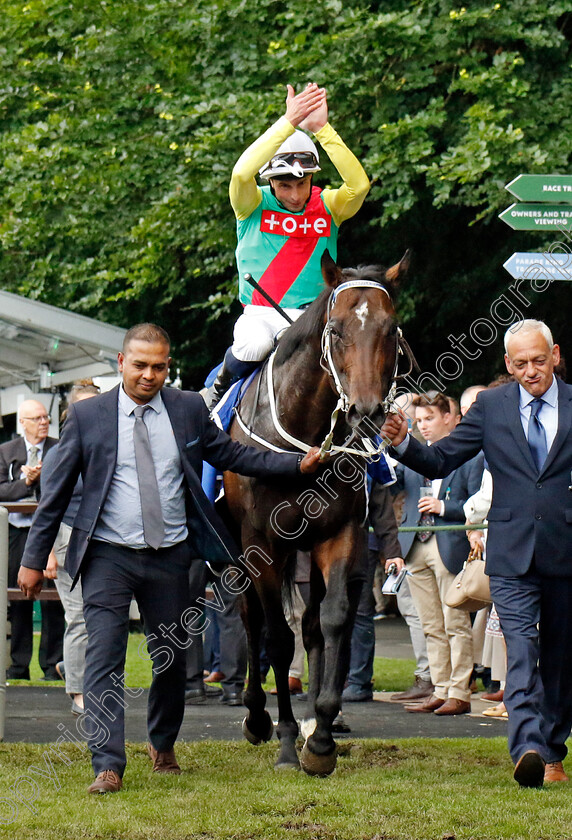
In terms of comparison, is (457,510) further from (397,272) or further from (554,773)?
(397,272)

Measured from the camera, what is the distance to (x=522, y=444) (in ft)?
21.3

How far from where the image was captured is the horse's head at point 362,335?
→ 19.1 feet

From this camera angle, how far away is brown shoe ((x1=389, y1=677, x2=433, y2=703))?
1011cm

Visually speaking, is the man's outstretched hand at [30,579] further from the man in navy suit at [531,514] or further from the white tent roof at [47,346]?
the white tent roof at [47,346]

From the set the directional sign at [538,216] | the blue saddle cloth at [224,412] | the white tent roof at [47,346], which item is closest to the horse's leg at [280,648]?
the blue saddle cloth at [224,412]

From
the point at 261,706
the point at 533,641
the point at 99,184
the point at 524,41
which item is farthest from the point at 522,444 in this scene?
the point at 99,184

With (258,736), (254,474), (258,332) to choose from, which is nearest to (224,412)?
(258,332)

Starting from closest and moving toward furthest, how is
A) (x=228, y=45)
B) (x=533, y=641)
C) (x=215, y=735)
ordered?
(x=533, y=641) → (x=215, y=735) → (x=228, y=45)

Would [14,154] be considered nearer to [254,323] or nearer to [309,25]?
[309,25]

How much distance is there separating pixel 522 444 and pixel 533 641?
100 cm

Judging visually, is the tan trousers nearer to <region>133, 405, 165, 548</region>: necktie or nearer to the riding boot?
the riding boot

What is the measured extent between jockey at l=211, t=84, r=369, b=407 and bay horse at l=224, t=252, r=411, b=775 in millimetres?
348

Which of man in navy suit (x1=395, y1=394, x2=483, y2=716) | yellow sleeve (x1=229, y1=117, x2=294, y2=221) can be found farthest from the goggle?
man in navy suit (x1=395, y1=394, x2=483, y2=716)

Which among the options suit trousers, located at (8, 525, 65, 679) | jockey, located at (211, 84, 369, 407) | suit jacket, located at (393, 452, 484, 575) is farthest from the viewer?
suit trousers, located at (8, 525, 65, 679)
